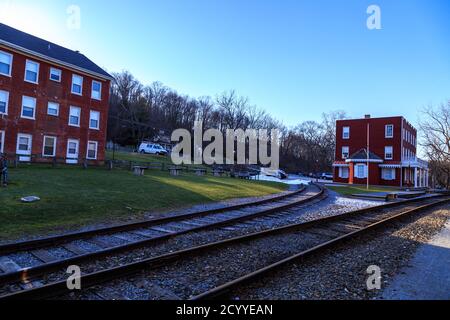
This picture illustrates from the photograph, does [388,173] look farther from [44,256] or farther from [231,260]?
[44,256]

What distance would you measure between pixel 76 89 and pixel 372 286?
96.4 ft

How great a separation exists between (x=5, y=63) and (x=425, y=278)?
2868 cm

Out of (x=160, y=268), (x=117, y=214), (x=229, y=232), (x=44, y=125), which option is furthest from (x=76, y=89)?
(x=160, y=268)

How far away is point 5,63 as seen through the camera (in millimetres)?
23703

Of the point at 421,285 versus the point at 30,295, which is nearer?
the point at 30,295

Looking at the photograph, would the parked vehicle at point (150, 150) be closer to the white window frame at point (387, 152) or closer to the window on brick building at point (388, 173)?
the window on brick building at point (388, 173)

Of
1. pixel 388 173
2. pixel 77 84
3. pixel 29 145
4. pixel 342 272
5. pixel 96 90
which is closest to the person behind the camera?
pixel 342 272

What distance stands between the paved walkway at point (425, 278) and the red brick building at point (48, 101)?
23.9 metres

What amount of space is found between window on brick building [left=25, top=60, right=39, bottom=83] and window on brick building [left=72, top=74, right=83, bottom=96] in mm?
3099

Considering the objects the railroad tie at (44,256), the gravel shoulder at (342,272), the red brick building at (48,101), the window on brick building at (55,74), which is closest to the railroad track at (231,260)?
the gravel shoulder at (342,272)

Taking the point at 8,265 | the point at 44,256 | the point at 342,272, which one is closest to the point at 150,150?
the point at 44,256
